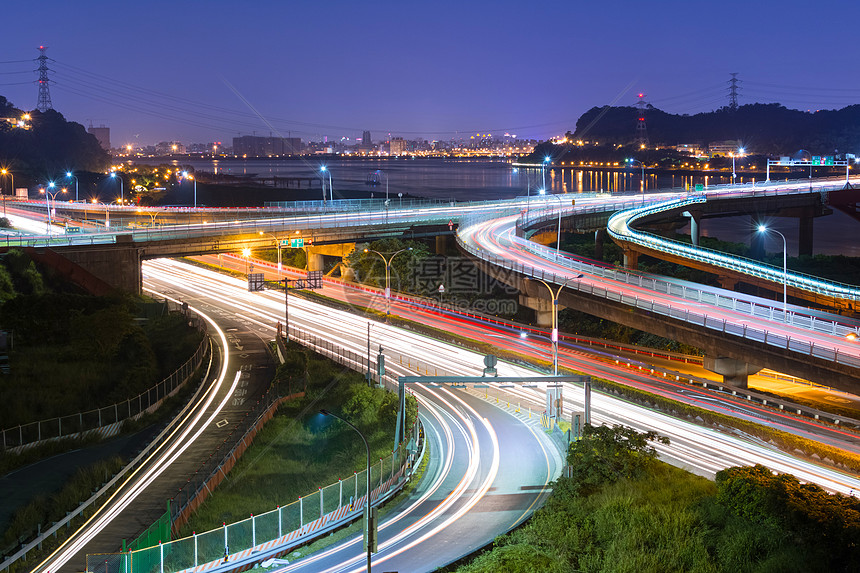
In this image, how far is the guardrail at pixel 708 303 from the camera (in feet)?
111

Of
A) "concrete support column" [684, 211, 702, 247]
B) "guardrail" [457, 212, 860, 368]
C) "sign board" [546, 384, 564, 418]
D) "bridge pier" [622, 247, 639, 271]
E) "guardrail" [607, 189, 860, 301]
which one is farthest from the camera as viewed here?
"concrete support column" [684, 211, 702, 247]

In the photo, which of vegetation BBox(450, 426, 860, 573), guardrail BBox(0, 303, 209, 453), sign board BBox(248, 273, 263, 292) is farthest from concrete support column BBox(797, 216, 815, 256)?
vegetation BBox(450, 426, 860, 573)

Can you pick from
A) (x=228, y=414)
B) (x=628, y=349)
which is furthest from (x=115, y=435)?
(x=628, y=349)

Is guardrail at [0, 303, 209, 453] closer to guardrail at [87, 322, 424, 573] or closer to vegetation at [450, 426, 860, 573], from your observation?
guardrail at [87, 322, 424, 573]

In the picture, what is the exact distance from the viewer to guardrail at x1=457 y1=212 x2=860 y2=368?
3384 centimetres

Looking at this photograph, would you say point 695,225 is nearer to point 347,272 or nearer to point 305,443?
point 347,272

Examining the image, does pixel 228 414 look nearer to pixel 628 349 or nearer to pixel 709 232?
pixel 628 349

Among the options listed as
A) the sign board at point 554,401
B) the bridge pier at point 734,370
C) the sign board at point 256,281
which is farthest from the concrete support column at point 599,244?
the sign board at point 554,401

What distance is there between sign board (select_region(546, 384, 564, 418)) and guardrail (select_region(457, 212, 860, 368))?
389 inches

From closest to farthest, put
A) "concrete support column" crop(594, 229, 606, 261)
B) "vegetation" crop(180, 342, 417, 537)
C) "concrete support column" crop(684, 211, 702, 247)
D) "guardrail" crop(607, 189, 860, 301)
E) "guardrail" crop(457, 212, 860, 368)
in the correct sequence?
"vegetation" crop(180, 342, 417, 537), "guardrail" crop(457, 212, 860, 368), "guardrail" crop(607, 189, 860, 301), "concrete support column" crop(594, 229, 606, 261), "concrete support column" crop(684, 211, 702, 247)

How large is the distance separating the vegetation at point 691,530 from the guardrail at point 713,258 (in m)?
26.7

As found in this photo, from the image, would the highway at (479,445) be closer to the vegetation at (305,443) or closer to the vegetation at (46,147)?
the vegetation at (305,443)

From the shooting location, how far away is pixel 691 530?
2036 centimetres

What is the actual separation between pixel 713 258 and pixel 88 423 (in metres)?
45.1
